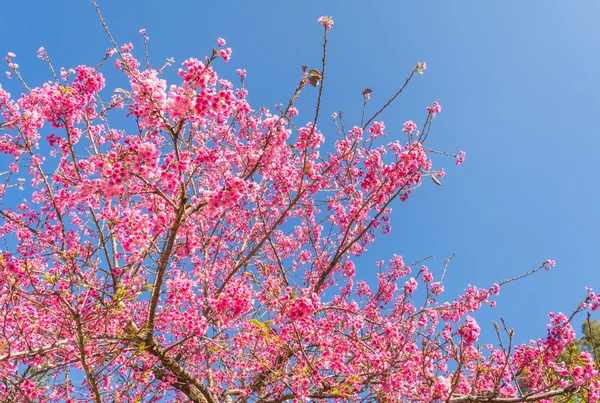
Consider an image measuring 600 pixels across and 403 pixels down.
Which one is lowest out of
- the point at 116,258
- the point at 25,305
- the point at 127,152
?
the point at 25,305

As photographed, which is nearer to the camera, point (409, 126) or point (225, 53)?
point (225, 53)

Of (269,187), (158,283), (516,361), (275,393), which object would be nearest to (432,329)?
(516,361)

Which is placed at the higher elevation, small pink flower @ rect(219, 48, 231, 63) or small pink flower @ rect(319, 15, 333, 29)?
small pink flower @ rect(319, 15, 333, 29)

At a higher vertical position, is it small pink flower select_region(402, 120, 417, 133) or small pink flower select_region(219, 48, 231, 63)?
small pink flower select_region(402, 120, 417, 133)

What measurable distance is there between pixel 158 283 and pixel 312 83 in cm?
298

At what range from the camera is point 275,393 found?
589 cm

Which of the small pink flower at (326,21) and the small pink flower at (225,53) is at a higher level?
the small pink flower at (326,21)

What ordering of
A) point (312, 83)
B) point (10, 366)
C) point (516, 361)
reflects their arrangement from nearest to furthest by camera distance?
point (312, 83) → point (516, 361) → point (10, 366)

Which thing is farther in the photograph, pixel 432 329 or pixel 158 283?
pixel 432 329

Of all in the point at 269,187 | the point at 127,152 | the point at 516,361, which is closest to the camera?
the point at 127,152

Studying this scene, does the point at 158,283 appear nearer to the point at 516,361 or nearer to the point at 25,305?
the point at 25,305

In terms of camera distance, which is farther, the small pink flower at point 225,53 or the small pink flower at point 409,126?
the small pink flower at point 409,126

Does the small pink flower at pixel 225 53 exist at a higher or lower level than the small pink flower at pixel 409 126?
lower

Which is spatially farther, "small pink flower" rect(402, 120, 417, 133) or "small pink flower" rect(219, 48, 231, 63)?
"small pink flower" rect(402, 120, 417, 133)
